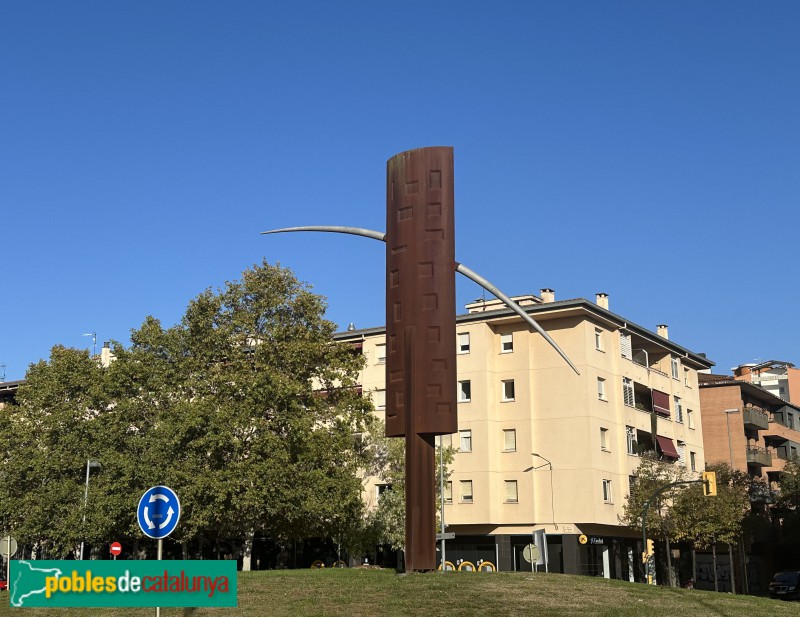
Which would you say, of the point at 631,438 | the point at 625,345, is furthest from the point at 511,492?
the point at 625,345

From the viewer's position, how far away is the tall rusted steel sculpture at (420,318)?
19.6m

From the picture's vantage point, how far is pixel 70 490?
4994 cm

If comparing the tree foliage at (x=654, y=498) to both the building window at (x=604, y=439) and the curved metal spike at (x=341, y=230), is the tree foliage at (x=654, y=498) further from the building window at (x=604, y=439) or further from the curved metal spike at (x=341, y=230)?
the curved metal spike at (x=341, y=230)

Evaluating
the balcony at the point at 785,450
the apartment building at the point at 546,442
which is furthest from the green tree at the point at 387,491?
the balcony at the point at 785,450

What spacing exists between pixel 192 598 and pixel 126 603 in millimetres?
902

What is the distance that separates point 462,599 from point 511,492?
39.6 meters

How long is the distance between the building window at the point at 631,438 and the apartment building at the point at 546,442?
6cm

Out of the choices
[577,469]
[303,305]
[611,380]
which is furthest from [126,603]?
[611,380]

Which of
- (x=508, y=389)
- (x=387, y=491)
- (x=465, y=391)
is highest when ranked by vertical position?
(x=508, y=389)

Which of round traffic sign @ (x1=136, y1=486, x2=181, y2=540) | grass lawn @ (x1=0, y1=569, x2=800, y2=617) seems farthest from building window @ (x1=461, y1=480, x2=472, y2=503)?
round traffic sign @ (x1=136, y1=486, x2=181, y2=540)

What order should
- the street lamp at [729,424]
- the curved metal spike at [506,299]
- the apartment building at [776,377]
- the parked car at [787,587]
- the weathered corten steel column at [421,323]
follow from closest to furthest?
1. the curved metal spike at [506,299]
2. the weathered corten steel column at [421,323]
3. the parked car at [787,587]
4. the street lamp at [729,424]
5. the apartment building at [776,377]

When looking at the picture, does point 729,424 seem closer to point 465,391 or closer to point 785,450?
point 785,450

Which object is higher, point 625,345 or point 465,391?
point 625,345

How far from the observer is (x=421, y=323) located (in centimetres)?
2003
